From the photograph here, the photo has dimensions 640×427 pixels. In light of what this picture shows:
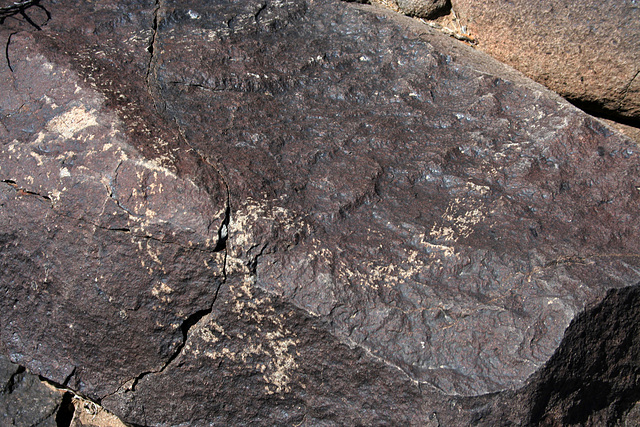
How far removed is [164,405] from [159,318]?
0.27 m

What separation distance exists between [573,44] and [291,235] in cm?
145

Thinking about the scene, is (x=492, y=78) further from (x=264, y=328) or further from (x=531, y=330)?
(x=264, y=328)

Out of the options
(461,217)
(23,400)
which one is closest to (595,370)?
(461,217)

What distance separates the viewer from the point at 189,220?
Answer: 1.36m

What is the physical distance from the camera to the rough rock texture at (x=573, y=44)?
2.02m

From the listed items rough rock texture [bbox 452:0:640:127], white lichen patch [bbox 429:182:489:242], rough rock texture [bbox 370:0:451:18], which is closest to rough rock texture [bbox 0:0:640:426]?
white lichen patch [bbox 429:182:489:242]

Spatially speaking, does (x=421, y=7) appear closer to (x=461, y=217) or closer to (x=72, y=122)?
(x=461, y=217)

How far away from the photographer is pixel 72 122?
59.3 inches

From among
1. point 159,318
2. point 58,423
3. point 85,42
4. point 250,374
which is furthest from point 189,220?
point 58,423

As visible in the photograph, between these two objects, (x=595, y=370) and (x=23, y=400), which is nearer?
(x=595, y=370)

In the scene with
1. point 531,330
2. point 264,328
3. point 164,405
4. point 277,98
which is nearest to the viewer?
point 531,330

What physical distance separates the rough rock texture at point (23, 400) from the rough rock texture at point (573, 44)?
6.99ft

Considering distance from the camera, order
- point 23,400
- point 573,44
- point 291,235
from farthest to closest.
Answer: point 573,44
point 23,400
point 291,235

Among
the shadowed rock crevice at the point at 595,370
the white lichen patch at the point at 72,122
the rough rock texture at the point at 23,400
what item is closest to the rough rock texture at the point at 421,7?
the white lichen patch at the point at 72,122
